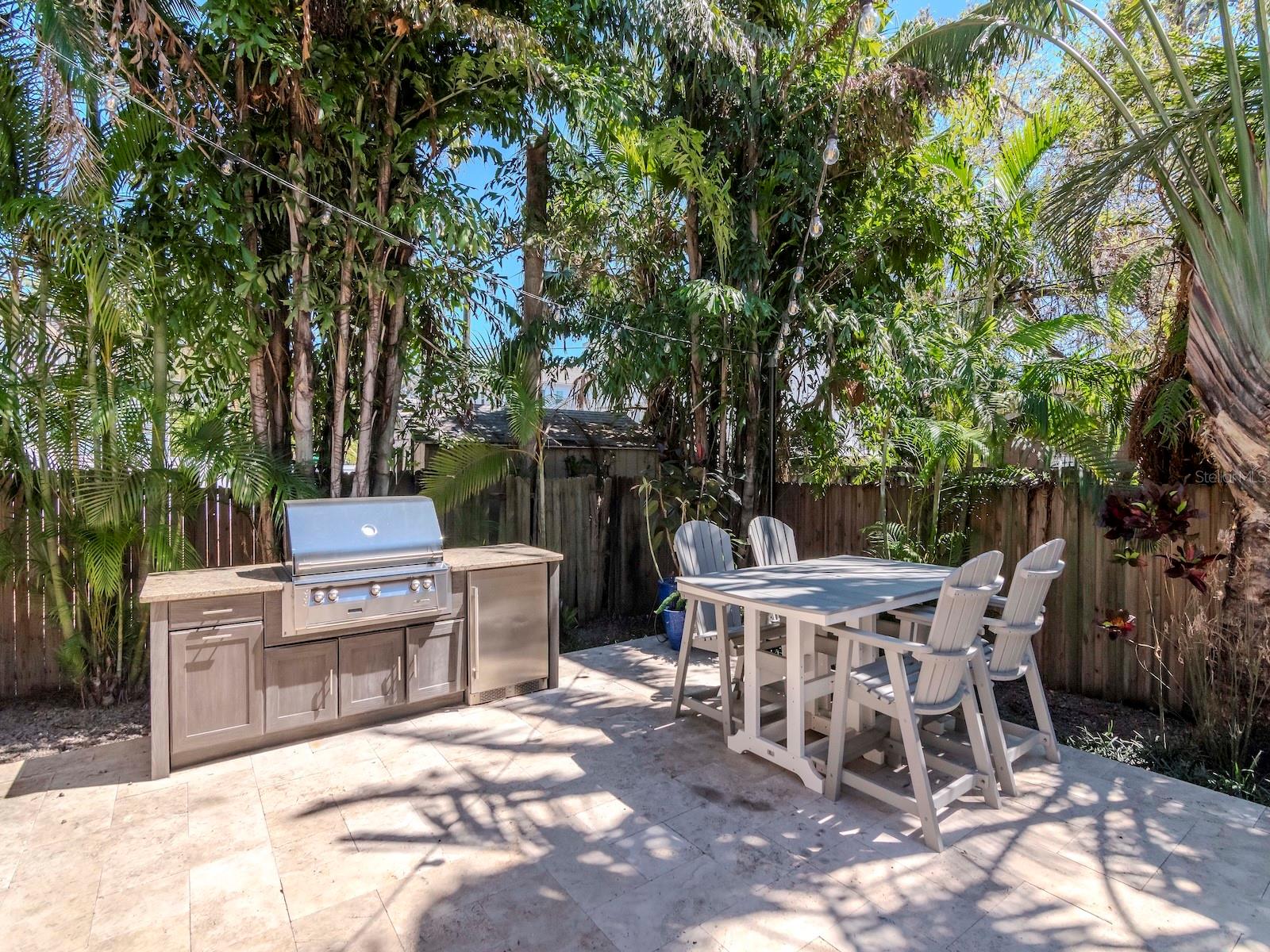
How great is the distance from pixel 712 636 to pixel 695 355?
2.59m

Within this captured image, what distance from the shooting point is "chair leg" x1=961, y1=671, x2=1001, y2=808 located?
2.73 meters

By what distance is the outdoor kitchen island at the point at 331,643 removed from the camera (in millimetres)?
2959

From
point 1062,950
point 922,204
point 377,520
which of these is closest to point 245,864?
point 377,520

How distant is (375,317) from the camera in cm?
415

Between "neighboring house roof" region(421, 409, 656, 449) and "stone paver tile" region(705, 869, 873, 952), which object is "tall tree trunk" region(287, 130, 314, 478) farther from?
"stone paver tile" region(705, 869, 873, 952)

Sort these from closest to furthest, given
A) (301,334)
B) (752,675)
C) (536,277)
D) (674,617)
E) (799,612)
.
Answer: (799,612)
(752,675)
(301,334)
(674,617)
(536,277)

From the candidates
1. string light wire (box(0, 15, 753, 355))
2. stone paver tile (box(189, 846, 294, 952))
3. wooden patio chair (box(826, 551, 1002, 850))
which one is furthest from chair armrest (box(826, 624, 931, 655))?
string light wire (box(0, 15, 753, 355))

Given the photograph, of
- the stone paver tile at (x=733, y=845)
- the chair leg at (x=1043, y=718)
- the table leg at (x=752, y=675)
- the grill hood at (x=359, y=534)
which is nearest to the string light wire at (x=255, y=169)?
the grill hood at (x=359, y=534)

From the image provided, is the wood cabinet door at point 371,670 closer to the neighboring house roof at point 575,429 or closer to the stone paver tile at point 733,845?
the stone paver tile at point 733,845

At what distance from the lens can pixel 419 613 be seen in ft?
11.5

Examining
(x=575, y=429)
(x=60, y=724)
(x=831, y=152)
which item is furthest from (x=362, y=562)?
(x=575, y=429)

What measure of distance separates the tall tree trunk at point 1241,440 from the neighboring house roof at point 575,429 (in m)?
4.12

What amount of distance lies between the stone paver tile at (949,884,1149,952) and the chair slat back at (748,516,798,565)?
2329 millimetres

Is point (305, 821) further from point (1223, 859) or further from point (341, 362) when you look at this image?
point (1223, 859)
